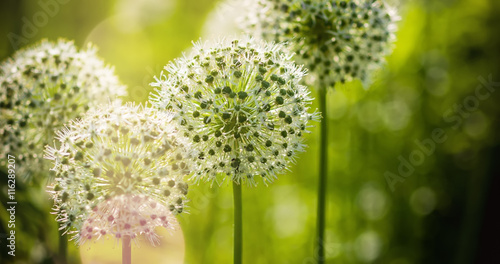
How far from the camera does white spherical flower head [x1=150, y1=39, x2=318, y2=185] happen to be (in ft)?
8.34

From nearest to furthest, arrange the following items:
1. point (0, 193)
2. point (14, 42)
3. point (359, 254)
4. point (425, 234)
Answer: point (0, 193), point (14, 42), point (359, 254), point (425, 234)

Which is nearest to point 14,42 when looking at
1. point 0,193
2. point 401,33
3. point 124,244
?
point 0,193

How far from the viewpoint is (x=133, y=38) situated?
340 inches

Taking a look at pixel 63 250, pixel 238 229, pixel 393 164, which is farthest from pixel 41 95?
pixel 393 164

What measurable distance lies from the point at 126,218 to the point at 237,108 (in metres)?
0.90

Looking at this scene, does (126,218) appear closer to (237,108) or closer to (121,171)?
(121,171)

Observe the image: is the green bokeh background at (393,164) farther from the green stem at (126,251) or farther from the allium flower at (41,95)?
the green stem at (126,251)

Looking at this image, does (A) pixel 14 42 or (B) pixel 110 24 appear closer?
(A) pixel 14 42

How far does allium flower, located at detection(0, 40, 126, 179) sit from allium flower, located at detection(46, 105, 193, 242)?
91 cm

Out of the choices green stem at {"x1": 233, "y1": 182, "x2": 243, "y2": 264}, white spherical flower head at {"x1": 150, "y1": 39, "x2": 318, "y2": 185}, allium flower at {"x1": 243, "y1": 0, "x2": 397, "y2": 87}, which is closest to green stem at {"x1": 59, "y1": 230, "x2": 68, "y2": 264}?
white spherical flower head at {"x1": 150, "y1": 39, "x2": 318, "y2": 185}

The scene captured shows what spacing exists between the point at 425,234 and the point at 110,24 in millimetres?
6895

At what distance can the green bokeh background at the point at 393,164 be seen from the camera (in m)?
5.24

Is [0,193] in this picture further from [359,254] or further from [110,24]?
[110,24]

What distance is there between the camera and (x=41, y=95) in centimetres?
331
